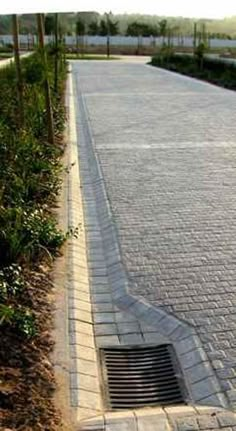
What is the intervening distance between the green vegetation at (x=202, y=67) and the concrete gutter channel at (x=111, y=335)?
17448mm

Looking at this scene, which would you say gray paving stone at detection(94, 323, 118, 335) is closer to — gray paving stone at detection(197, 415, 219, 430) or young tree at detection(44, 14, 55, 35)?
gray paving stone at detection(197, 415, 219, 430)

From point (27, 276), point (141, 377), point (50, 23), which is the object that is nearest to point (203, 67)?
point (50, 23)

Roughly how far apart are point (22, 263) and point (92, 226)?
1.84 metres

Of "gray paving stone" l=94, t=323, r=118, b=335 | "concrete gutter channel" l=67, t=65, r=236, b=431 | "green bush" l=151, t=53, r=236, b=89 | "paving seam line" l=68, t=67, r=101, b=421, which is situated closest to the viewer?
"concrete gutter channel" l=67, t=65, r=236, b=431

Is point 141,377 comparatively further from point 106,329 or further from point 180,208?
point 180,208

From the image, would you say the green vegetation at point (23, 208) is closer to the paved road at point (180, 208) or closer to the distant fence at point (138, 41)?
the paved road at point (180, 208)

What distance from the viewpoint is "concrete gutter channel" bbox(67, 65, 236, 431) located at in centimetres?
334

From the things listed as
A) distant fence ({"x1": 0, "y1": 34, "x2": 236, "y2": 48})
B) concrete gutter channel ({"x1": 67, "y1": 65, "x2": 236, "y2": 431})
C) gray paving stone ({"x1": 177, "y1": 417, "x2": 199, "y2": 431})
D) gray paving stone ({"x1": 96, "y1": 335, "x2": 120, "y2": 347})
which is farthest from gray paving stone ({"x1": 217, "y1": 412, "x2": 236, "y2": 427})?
distant fence ({"x1": 0, "y1": 34, "x2": 236, "y2": 48})

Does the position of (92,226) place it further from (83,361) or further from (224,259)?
(83,361)

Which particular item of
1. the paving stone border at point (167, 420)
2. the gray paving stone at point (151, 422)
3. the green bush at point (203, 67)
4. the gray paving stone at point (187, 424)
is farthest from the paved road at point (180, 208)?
the green bush at point (203, 67)

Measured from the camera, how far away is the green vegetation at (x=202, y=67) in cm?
2420

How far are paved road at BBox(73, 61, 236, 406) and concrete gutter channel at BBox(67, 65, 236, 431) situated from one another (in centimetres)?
11

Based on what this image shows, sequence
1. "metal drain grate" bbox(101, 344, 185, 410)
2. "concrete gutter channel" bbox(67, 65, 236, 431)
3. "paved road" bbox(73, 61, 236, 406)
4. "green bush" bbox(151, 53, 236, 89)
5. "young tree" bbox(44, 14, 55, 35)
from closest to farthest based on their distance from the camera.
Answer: "concrete gutter channel" bbox(67, 65, 236, 431) → "metal drain grate" bbox(101, 344, 185, 410) → "paved road" bbox(73, 61, 236, 406) → "young tree" bbox(44, 14, 55, 35) → "green bush" bbox(151, 53, 236, 89)

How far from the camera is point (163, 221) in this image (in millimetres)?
6668
